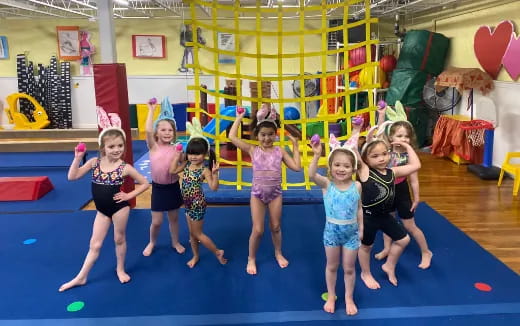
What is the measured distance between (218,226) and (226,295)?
120 cm

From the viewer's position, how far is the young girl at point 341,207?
2.37 metres

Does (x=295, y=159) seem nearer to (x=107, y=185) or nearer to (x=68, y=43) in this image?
(x=107, y=185)

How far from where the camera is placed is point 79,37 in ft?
34.1

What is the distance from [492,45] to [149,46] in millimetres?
7420

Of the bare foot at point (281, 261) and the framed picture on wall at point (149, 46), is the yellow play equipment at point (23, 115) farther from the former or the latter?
the bare foot at point (281, 261)

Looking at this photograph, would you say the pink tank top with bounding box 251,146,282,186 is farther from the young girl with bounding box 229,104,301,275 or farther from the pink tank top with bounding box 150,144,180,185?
the pink tank top with bounding box 150,144,180,185

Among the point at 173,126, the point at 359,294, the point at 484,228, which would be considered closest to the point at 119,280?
the point at 173,126

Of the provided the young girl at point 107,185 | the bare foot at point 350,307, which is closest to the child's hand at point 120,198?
the young girl at point 107,185

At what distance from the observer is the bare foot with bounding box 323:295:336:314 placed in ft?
8.38

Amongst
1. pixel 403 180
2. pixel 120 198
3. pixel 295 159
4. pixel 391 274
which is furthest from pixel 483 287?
pixel 120 198

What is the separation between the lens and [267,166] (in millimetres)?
2947

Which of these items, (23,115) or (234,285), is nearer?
(234,285)

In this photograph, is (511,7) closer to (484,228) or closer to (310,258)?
(484,228)

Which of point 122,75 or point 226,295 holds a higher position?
point 122,75
